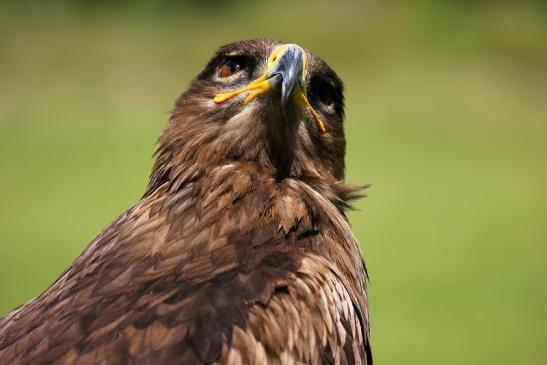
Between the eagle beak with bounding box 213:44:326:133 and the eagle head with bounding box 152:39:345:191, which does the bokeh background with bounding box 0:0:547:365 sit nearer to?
the eagle head with bounding box 152:39:345:191

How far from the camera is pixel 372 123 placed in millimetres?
17719

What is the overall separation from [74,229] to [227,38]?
6.93 meters

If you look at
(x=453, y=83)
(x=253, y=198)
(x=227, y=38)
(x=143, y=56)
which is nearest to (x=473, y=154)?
(x=453, y=83)

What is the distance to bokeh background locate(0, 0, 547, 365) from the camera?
11.7m

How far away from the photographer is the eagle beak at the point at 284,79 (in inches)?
140

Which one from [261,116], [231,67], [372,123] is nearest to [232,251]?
[261,116]

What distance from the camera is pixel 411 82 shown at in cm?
1864

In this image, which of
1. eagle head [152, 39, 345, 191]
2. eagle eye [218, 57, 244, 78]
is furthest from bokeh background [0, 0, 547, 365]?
eagle eye [218, 57, 244, 78]

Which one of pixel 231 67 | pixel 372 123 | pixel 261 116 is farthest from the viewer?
pixel 372 123

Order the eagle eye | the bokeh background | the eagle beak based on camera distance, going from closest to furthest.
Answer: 1. the eagle beak
2. the eagle eye
3. the bokeh background

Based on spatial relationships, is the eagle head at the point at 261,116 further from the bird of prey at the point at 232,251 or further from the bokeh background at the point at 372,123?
the bokeh background at the point at 372,123

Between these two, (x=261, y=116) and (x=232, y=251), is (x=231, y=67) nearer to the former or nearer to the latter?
(x=261, y=116)

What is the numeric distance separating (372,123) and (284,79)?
14248 mm

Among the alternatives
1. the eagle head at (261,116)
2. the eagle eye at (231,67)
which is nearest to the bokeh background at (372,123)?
the eagle head at (261,116)
